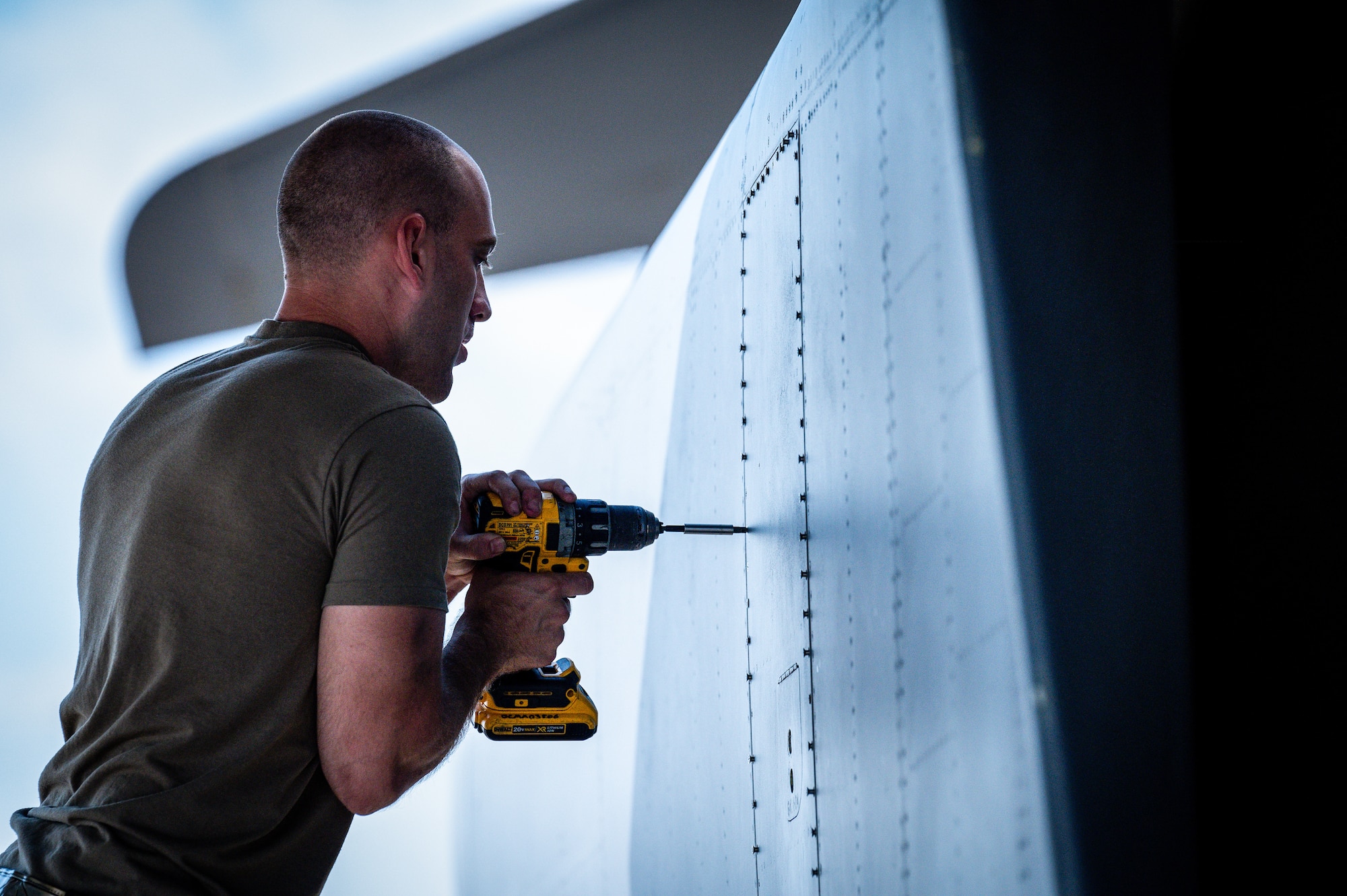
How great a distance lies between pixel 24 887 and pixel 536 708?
3.28ft

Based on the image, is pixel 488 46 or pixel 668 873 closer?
pixel 668 873

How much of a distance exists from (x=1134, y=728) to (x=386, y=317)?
34.9 inches

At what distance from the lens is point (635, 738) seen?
2.48 metres

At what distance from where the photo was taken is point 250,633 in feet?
3.05

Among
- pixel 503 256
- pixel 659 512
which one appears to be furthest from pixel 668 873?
pixel 503 256

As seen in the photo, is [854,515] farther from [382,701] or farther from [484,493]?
[484,493]

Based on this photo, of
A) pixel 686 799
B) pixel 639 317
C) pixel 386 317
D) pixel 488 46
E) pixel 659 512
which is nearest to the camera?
pixel 386 317

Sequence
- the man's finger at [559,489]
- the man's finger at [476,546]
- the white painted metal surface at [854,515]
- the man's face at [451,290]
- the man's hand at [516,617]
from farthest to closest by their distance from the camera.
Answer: the man's finger at [559,489], the man's finger at [476,546], the man's hand at [516,617], the man's face at [451,290], the white painted metal surface at [854,515]

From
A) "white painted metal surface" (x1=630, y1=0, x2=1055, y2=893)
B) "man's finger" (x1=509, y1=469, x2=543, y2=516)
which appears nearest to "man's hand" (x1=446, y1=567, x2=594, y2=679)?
"man's finger" (x1=509, y1=469, x2=543, y2=516)

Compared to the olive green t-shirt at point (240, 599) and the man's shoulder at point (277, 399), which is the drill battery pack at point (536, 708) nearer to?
the olive green t-shirt at point (240, 599)

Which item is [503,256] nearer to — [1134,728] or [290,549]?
[290,549]

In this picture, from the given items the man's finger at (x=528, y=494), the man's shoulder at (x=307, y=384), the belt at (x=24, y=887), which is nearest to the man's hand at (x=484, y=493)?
the man's finger at (x=528, y=494)

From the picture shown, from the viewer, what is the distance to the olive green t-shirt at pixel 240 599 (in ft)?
2.95

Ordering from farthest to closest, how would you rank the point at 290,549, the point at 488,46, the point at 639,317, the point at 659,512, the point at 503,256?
the point at 503,256
the point at 488,46
the point at 639,317
the point at 659,512
the point at 290,549
